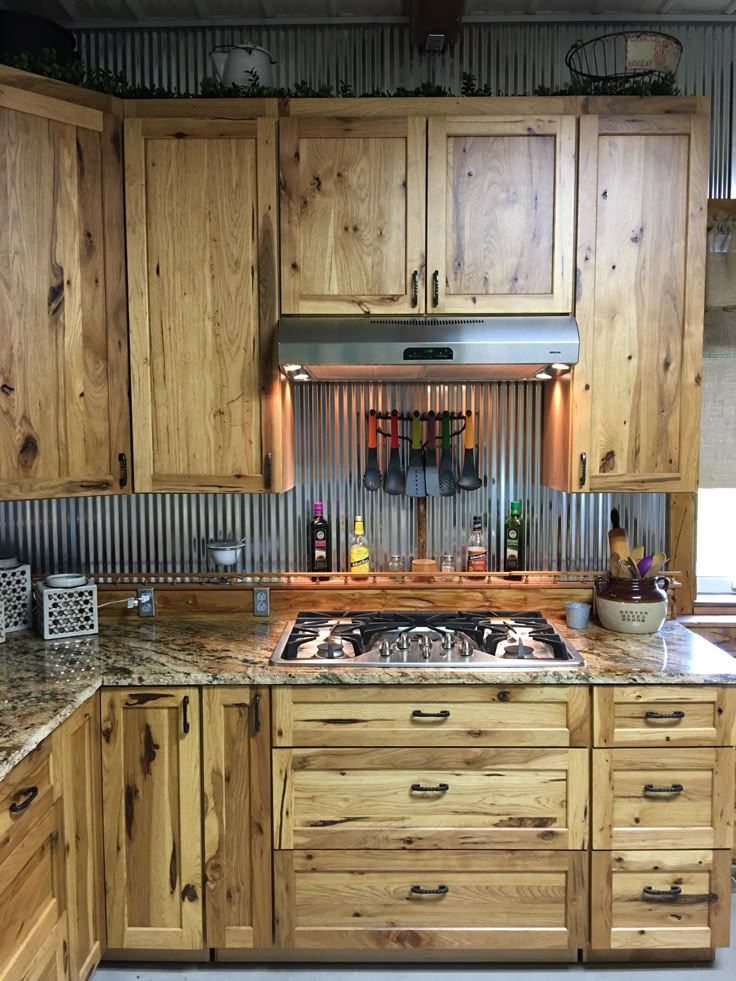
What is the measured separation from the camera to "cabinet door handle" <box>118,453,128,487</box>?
8.21ft

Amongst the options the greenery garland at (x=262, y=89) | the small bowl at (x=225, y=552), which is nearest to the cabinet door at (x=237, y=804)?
the small bowl at (x=225, y=552)

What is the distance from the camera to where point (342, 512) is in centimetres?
288

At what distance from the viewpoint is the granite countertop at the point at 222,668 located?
81.3 inches

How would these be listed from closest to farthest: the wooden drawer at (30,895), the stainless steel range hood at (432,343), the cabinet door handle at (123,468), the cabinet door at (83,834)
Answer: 1. the wooden drawer at (30,895)
2. the cabinet door at (83,834)
3. the stainless steel range hood at (432,343)
4. the cabinet door handle at (123,468)

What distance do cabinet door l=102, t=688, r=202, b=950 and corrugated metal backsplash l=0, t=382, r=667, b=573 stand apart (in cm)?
76

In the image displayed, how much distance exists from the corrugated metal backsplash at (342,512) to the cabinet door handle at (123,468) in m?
0.37

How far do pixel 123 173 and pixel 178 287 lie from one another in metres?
0.39

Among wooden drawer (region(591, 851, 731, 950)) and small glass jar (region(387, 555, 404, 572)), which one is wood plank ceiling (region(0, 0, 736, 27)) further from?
wooden drawer (region(591, 851, 731, 950))

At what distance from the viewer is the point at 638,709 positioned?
87.2 inches

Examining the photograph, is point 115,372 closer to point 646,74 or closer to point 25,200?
point 25,200

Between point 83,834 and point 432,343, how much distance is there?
5.53 ft

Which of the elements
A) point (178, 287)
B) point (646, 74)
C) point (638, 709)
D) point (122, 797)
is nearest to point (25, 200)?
point (178, 287)

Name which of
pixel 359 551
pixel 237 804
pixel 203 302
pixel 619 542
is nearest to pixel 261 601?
pixel 359 551

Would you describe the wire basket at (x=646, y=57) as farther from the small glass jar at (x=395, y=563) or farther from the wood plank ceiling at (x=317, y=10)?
the small glass jar at (x=395, y=563)
